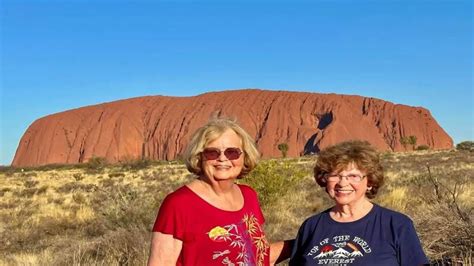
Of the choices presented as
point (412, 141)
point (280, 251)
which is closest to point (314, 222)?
point (280, 251)

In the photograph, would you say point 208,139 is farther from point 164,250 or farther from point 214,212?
point 164,250

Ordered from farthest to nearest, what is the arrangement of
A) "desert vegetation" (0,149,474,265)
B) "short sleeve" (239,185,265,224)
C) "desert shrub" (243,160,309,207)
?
"desert shrub" (243,160,309,207)
"desert vegetation" (0,149,474,265)
"short sleeve" (239,185,265,224)

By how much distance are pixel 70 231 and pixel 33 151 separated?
10042 cm

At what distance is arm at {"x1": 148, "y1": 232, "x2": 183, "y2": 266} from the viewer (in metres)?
2.41

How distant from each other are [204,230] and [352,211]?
2.40ft

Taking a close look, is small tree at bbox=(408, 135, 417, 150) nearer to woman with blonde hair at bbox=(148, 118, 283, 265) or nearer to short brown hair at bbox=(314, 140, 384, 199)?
short brown hair at bbox=(314, 140, 384, 199)

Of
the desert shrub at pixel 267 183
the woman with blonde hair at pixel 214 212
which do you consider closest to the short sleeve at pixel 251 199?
the woman with blonde hair at pixel 214 212

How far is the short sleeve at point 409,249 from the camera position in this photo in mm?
2375

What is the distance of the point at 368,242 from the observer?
97.3 inches

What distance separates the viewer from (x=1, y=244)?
9586 mm

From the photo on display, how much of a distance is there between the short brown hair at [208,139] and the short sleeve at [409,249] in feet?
2.83

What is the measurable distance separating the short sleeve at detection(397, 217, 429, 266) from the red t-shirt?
69cm

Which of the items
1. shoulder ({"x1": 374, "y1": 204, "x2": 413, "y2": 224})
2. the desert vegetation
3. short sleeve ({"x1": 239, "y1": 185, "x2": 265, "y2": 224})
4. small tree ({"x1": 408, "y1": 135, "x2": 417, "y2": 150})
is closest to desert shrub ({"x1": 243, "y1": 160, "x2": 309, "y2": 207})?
the desert vegetation

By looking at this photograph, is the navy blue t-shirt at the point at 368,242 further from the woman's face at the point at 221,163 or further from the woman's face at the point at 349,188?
the woman's face at the point at 221,163
